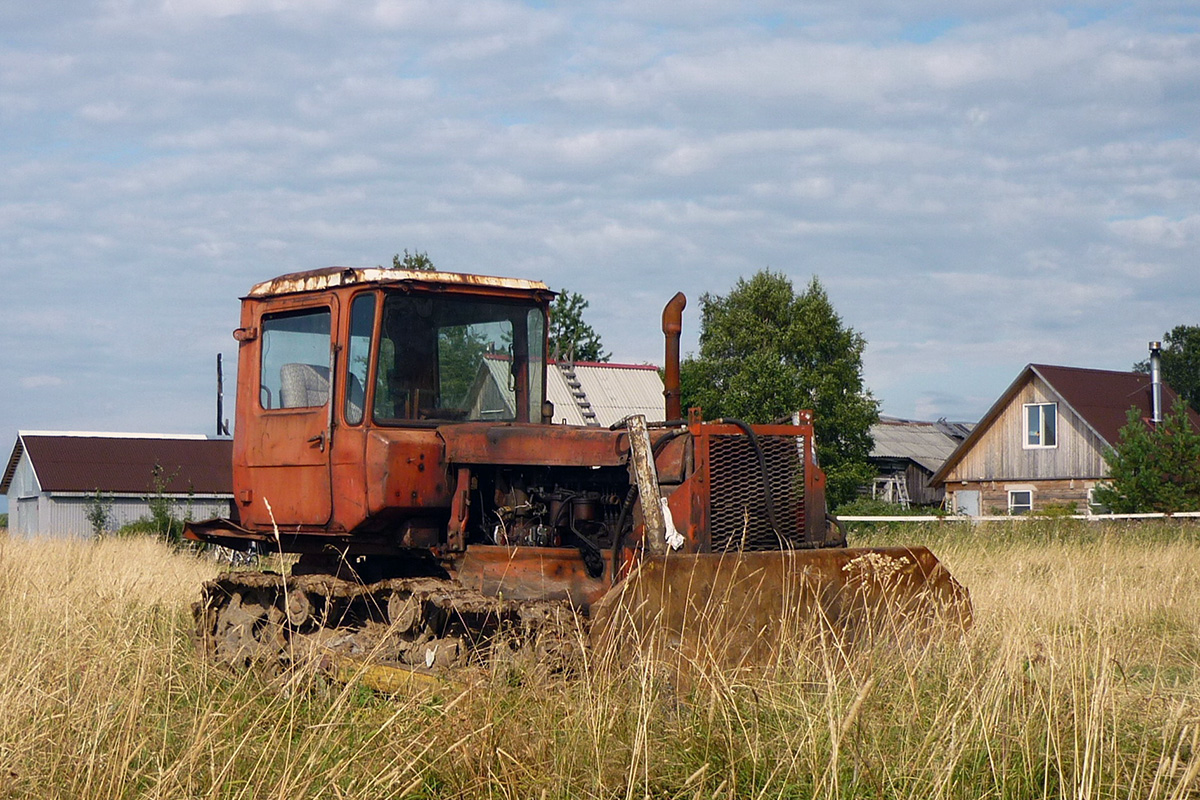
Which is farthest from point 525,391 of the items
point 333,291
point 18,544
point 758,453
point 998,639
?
point 18,544

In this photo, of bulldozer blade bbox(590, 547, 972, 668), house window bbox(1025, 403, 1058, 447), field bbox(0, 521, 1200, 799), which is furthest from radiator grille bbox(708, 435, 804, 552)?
house window bbox(1025, 403, 1058, 447)

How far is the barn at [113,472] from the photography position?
42531 mm

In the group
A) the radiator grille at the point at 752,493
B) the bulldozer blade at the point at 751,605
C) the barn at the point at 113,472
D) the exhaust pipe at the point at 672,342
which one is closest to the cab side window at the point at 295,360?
the exhaust pipe at the point at 672,342

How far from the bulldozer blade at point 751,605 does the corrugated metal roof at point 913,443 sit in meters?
58.8

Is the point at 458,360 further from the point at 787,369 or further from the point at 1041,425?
the point at 787,369

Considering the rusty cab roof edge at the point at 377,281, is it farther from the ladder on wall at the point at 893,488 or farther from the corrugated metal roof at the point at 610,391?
the ladder on wall at the point at 893,488

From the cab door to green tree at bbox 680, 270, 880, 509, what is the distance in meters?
38.3

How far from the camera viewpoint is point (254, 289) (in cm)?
870

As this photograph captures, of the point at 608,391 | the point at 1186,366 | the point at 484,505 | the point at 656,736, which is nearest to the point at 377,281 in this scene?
the point at 484,505

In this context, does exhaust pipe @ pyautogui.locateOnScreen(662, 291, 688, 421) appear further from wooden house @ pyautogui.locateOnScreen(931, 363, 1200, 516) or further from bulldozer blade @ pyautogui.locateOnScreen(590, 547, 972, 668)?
wooden house @ pyautogui.locateOnScreen(931, 363, 1200, 516)

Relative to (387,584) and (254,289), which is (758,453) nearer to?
(387,584)

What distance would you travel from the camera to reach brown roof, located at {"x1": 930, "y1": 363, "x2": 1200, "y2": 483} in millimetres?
39250

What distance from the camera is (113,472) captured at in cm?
4406

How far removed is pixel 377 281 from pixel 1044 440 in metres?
36.8
